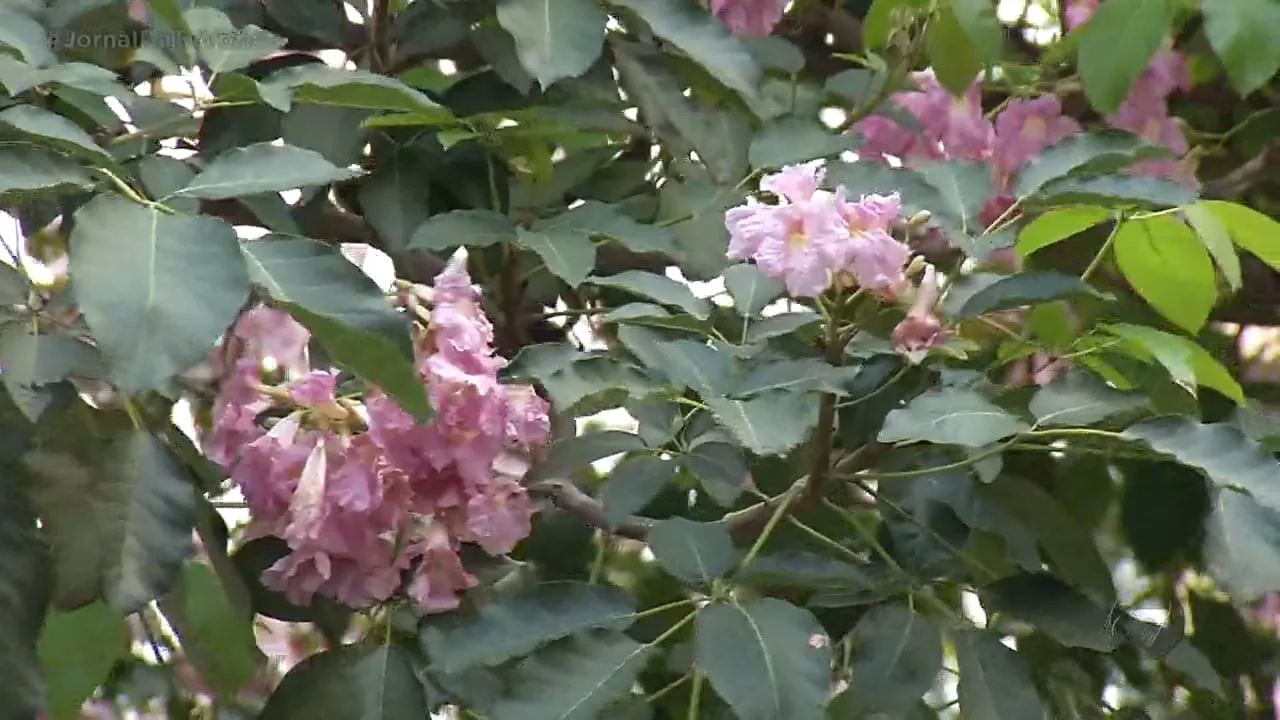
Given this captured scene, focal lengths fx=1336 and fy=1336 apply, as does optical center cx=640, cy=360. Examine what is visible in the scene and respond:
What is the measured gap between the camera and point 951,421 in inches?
22.4

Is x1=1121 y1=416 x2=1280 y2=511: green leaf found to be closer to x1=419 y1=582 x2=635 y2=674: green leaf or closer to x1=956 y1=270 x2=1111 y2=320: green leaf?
x1=956 y1=270 x2=1111 y2=320: green leaf

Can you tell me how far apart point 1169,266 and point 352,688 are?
463 millimetres

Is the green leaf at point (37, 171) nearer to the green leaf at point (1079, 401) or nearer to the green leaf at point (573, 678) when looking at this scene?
the green leaf at point (573, 678)

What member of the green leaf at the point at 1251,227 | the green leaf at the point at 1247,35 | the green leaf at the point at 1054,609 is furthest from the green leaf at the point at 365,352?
the green leaf at the point at 1247,35

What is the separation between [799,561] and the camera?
0.61 m

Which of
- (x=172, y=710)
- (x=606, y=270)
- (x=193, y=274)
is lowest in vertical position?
(x=172, y=710)

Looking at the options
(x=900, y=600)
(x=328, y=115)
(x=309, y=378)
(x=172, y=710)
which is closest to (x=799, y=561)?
(x=900, y=600)

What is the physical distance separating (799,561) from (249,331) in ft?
0.97

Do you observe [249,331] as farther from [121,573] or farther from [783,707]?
[783,707]

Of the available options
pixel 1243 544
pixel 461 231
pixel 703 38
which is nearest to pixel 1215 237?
pixel 1243 544

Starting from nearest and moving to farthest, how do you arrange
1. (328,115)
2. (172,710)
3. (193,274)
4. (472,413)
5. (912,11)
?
(193,274) → (472,413) → (328,115) → (912,11) → (172,710)

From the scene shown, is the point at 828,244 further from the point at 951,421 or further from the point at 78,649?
the point at 78,649

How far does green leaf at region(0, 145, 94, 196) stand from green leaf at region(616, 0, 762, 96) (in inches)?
13.1

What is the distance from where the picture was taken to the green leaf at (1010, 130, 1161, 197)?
2.09ft
